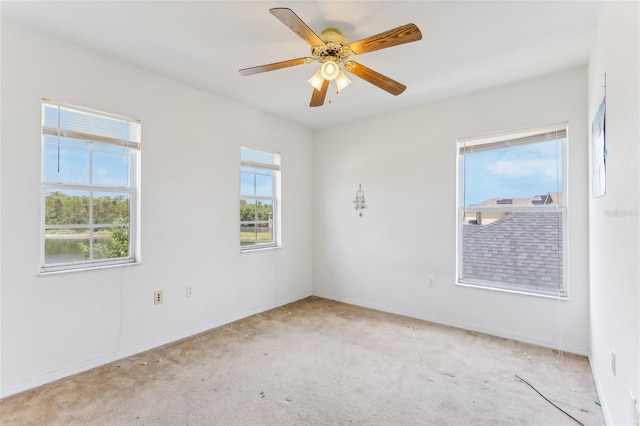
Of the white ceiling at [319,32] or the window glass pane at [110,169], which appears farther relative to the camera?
the window glass pane at [110,169]

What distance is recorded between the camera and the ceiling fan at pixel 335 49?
1.75 metres

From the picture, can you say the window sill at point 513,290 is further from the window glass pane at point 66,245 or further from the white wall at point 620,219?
the window glass pane at point 66,245

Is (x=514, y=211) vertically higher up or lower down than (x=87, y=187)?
lower down

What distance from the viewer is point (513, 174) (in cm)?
323

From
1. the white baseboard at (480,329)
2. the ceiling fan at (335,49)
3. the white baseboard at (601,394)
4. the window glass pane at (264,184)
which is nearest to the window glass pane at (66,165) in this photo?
the ceiling fan at (335,49)

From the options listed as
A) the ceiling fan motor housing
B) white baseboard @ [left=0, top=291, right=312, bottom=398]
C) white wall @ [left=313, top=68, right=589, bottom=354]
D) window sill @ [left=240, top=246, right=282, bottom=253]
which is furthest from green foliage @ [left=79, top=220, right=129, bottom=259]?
white wall @ [left=313, top=68, right=589, bottom=354]

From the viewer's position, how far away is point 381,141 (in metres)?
4.09

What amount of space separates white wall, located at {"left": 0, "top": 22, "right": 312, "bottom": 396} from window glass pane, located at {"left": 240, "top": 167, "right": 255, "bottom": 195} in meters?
0.16

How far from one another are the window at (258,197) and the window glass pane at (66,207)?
1.60 metres

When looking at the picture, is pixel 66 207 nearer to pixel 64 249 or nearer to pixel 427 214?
pixel 64 249

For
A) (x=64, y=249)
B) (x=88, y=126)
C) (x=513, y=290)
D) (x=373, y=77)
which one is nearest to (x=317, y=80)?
(x=373, y=77)

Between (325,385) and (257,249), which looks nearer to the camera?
(325,385)

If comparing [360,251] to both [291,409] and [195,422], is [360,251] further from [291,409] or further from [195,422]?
[195,422]

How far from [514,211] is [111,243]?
3954 millimetres
